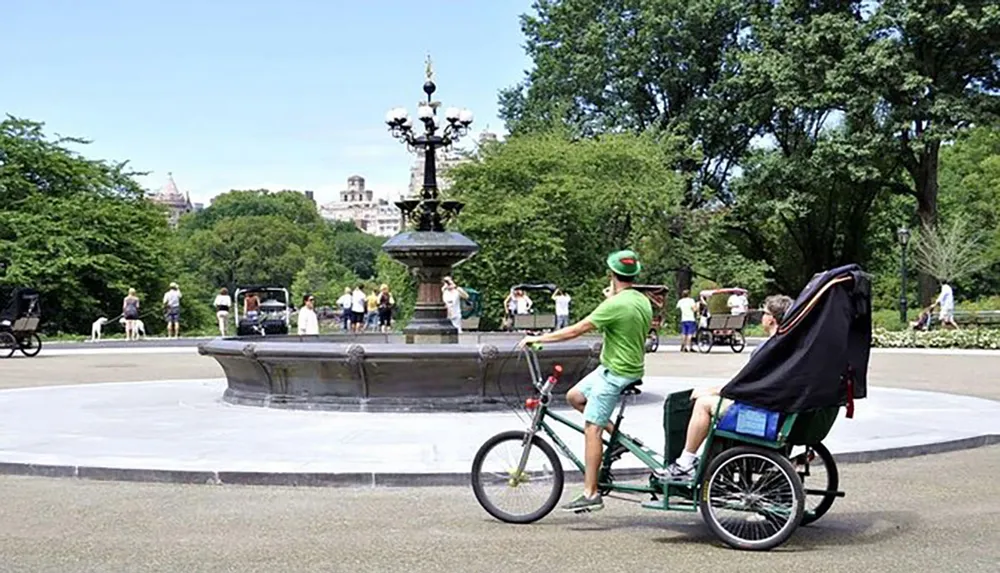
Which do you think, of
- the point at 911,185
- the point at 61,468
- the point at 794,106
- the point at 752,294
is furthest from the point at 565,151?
the point at 61,468

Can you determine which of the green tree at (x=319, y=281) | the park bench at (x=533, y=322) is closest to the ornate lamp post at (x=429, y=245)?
the park bench at (x=533, y=322)

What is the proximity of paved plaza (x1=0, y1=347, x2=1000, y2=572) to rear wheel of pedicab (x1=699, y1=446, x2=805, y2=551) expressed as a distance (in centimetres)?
13

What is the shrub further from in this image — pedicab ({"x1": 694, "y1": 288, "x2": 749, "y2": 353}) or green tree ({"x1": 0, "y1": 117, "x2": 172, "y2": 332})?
green tree ({"x1": 0, "y1": 117, "x2": 172, "y2": 332})

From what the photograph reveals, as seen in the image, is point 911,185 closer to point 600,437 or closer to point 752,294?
point 752,294

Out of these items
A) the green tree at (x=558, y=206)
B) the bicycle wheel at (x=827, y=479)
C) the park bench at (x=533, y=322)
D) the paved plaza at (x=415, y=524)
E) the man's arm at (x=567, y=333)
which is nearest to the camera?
the paved plaza at (x=415, y=524)

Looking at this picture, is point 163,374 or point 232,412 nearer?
point 232,412

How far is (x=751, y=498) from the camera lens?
694cm

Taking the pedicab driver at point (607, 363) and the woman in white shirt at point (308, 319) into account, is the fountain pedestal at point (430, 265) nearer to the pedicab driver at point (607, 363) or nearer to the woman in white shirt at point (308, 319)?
the woman in white shirt at point (308, 319)

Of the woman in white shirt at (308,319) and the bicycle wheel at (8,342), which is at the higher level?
the woman in white shirt at (308,319)

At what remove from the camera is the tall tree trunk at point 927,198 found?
4445 cm

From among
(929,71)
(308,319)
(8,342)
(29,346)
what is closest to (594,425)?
(308,319)

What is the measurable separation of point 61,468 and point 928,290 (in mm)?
41558

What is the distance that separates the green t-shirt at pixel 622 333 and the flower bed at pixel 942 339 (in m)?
24.8

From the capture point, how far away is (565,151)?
144 feet
